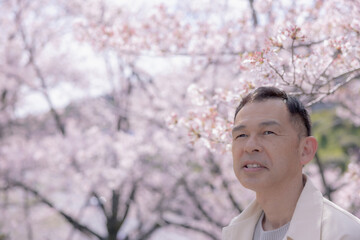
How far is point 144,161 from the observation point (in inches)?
350

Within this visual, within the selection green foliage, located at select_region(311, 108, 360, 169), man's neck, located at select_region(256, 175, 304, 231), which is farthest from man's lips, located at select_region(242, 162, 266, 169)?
green foliage, located at select_region(311, 108, 360, 169)

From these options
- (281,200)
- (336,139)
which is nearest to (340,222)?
(281,200)

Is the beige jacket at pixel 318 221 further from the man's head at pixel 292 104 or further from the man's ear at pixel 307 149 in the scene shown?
the man's head at pixel 292 104

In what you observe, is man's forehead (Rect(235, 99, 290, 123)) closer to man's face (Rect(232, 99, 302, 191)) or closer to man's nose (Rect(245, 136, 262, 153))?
man's face (Rect(232, 99, 302, 191))

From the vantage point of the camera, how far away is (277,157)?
174 cm

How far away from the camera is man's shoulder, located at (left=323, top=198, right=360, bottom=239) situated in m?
1.46

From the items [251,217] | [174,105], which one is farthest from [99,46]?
[251,217]

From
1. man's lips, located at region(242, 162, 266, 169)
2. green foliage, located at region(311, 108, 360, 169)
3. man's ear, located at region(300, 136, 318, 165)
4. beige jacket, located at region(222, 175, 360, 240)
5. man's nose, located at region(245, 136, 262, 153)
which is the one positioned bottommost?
beige jacket, located at region(222, 175, 360, 240)

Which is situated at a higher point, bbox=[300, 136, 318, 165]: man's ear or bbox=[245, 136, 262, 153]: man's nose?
bbox=[300, 136, 318, 165]: man's ear

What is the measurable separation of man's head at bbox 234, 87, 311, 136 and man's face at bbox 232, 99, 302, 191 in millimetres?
22

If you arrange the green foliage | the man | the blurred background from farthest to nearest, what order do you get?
the green foliage → the blurred background → the man

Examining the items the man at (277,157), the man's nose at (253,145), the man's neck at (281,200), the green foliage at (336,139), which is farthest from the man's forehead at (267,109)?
the green foliage at (336,139)

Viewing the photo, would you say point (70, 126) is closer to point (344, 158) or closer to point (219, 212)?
point (219, 212)

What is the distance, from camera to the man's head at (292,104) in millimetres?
1794
